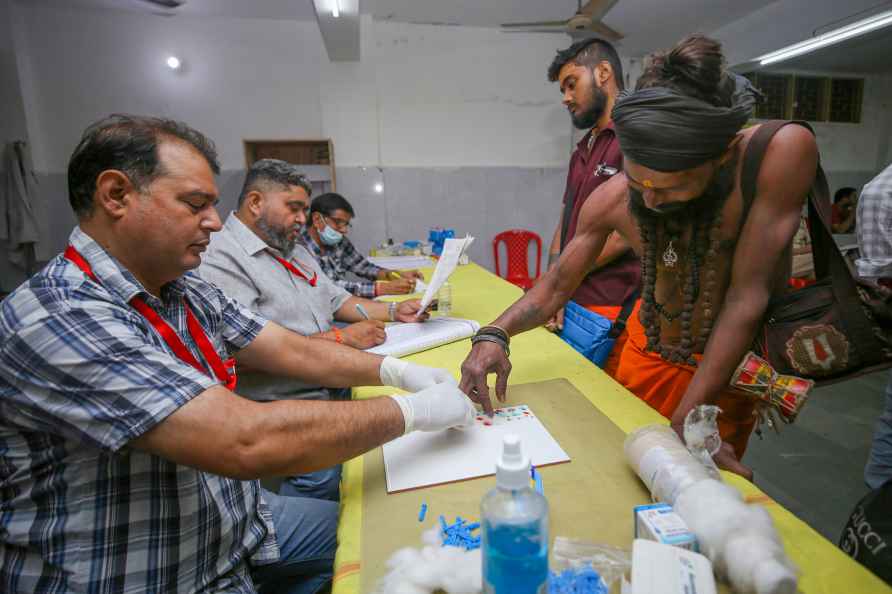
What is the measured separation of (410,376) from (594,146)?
75.8 inches

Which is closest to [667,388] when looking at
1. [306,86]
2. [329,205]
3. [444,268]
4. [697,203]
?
[697,203]

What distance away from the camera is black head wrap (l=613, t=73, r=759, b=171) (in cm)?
99

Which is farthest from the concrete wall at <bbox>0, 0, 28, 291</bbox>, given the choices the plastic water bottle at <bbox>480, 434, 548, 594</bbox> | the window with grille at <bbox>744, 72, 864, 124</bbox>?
the window with grille at <bbox>744, 72, 864, 124</bbox>

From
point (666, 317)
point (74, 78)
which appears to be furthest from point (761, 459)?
point (74, 78)

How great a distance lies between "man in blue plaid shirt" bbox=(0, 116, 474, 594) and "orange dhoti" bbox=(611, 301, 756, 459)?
71 cm

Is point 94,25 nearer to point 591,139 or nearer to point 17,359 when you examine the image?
point 591,139

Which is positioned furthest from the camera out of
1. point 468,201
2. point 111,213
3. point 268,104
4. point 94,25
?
point 468,201

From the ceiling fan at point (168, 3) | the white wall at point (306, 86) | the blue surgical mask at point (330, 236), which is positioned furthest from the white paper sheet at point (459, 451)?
the ceiling fan at point (168, 3)

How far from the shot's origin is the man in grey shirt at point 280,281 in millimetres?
1645

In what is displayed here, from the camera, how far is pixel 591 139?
101 inches

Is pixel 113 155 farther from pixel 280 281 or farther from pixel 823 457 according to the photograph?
pixel 823 457

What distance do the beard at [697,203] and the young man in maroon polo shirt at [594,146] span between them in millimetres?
803

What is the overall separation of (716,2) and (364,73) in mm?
3716

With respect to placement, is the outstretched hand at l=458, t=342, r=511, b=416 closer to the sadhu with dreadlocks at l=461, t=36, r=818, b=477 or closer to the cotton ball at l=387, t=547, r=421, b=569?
the sadhu with dreadlocks at l=461, t=36, r=818, b=477
